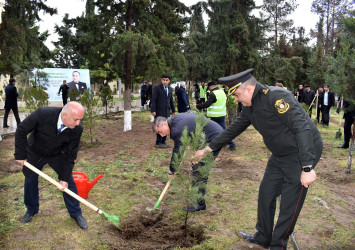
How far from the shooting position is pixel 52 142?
3.61 metres

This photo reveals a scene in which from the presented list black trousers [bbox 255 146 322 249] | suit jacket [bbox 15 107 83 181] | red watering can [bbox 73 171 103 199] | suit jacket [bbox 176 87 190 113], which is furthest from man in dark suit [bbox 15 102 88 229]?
suit jacket [bbox 176 87 190 113]

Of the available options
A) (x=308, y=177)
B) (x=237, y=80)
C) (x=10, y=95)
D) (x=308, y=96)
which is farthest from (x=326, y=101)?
(x=10, y=95)

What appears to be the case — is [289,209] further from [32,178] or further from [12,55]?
[12,55]

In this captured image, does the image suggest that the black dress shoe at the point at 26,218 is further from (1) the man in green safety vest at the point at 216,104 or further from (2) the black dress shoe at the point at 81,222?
(1) the man in green safety vest at the point at 216,104

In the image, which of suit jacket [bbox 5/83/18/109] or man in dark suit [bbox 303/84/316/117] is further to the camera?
man in dark suit [bbox 303/84/316/117]

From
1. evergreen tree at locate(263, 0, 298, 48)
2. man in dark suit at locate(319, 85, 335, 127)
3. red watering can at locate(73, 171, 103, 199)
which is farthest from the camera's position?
evergreen tree at locate(263, 0, 298, 48)

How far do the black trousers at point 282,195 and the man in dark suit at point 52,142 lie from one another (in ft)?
7.30

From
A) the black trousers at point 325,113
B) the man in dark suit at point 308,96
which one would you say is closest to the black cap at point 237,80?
the black trousers at point 325,113

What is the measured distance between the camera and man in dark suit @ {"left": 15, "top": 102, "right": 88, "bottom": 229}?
3482 millimetres

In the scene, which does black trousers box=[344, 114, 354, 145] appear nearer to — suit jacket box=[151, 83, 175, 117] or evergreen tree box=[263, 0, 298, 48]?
suit jacket box=[151, 83, 175, 117]

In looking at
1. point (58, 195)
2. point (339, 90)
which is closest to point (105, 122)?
Result: point (58, 195)

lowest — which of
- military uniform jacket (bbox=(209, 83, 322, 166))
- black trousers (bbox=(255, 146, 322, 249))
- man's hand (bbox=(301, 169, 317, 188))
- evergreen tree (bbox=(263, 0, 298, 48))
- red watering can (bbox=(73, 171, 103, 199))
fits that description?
red watering can (bbox=(73, 171, 103, 199))

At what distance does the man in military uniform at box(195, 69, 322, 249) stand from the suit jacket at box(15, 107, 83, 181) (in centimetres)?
205

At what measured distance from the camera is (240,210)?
181 inches
